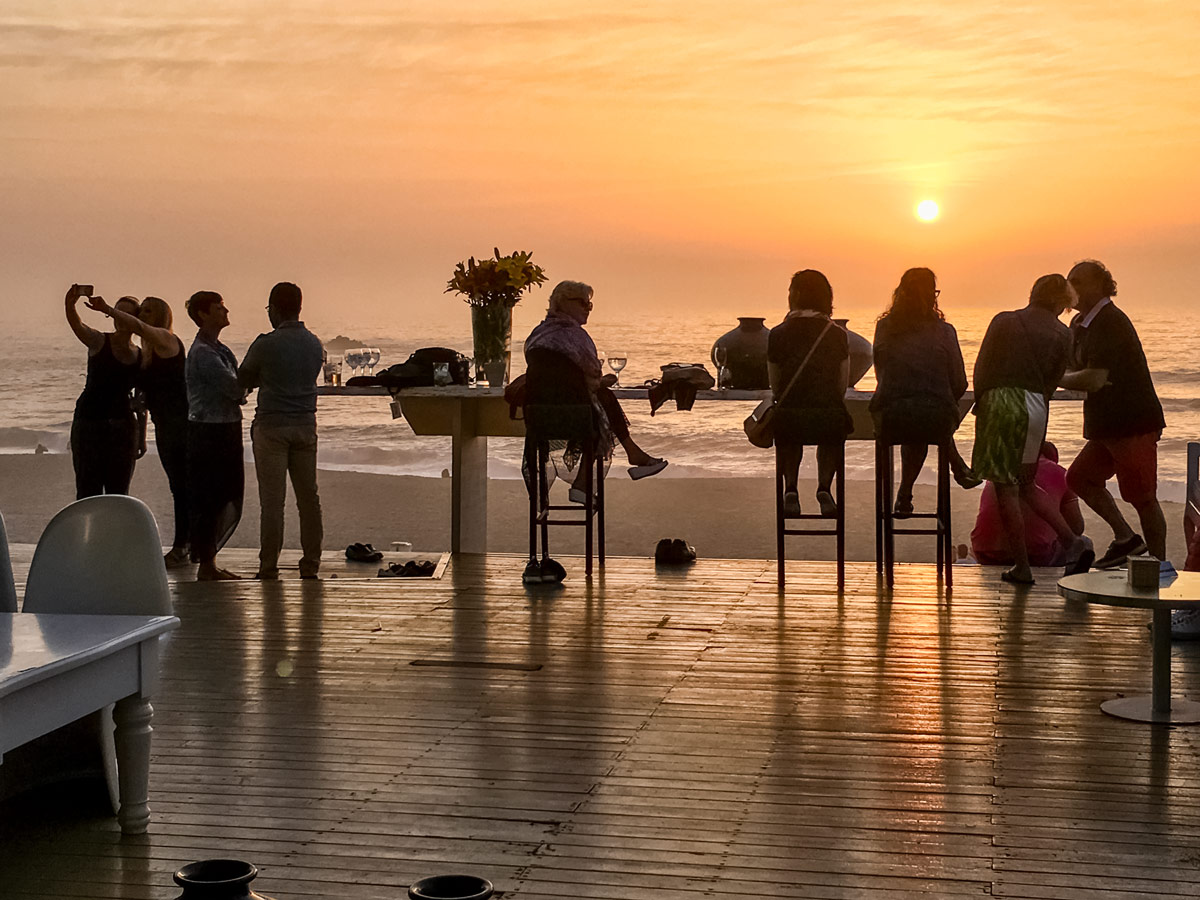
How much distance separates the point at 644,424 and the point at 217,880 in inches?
866

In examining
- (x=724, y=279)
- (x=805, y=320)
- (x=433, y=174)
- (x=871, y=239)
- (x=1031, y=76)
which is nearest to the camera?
(x=805, y=320)

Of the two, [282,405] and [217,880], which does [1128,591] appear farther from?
[282,405]

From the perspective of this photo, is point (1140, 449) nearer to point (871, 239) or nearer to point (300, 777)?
point (300, 777)

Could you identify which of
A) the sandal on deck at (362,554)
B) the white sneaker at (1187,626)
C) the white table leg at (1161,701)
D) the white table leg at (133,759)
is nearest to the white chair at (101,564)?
the white table leg at (133,759)

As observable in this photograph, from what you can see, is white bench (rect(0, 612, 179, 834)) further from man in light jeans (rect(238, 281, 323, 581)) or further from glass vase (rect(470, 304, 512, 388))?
glass vase (rect(470, 304, 512, 388))

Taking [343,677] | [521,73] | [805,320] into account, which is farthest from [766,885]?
[521,73]

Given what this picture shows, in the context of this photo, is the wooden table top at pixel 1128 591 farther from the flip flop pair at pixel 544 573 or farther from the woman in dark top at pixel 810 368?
the flip flop pair at pixel 544 573

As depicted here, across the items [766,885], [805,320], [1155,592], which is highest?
[805,320]

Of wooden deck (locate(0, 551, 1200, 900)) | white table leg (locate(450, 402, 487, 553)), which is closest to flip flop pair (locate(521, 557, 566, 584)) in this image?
wooden deck (locate(0, 551, 1200, 900))

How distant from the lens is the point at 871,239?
107 ft

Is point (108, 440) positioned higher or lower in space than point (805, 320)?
lower

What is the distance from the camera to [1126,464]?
7066 mm

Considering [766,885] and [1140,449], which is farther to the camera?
[1140,449]

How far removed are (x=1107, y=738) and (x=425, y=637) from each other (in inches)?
105
